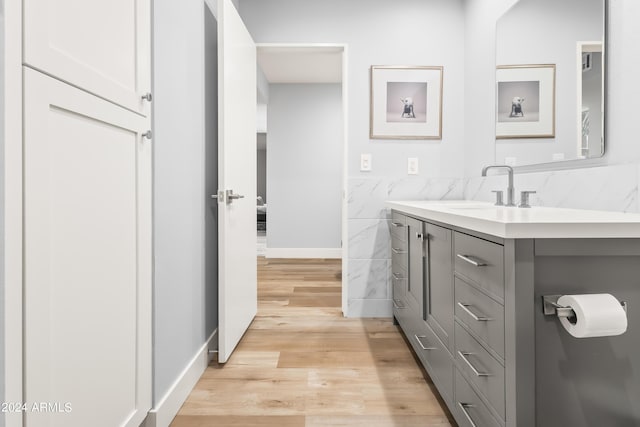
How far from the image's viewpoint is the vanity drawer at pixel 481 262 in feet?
3.51

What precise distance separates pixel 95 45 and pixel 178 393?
134cm

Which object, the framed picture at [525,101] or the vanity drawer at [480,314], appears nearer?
Answer: the vanity drawer at [480,314]

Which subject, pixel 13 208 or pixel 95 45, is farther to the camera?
pixel 95 45

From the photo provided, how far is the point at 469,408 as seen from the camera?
1.31 meters

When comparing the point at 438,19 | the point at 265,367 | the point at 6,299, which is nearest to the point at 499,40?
the point at 438,19

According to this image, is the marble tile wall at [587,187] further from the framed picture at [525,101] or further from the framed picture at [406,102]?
the framed picture at [406,102]

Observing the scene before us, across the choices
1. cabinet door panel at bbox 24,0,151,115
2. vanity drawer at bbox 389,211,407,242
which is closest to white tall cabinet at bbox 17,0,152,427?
cabinet door panel at bbox 24,0,151,115

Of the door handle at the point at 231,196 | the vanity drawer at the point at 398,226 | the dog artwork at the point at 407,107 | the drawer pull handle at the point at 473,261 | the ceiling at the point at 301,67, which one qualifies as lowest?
the drawer pull handle at the point at 473,261

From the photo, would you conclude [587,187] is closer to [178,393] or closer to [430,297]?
[430,297]

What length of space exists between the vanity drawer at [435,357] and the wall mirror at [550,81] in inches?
38.7

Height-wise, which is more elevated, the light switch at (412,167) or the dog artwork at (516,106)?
the dog artwork at (516,106)

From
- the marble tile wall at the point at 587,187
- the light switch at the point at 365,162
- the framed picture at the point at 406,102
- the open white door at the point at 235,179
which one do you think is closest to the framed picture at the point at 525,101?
the marble tile wall at the point at 587,187

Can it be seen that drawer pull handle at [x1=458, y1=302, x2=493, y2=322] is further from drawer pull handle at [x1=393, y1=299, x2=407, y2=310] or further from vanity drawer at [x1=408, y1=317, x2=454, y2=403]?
drawer pull handle at [x1=393, y1=299, x2=407, y2=310]

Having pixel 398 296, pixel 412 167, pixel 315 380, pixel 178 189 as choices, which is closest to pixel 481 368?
pixel 315 380
